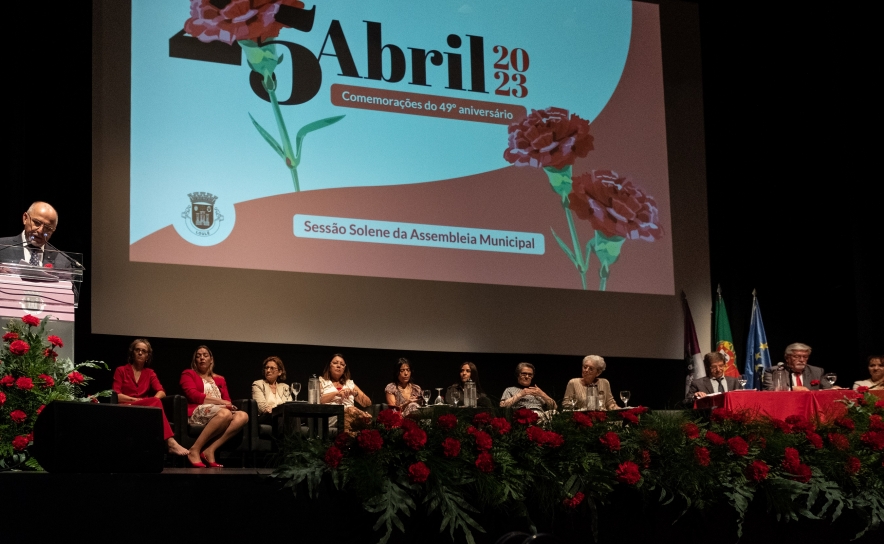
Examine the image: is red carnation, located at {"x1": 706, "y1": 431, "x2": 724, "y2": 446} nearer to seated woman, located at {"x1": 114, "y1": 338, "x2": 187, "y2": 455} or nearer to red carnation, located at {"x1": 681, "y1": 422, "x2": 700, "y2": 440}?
red carnation, located at {"x1": 681, "y1": 422, "x2": 700, "y2": 440}

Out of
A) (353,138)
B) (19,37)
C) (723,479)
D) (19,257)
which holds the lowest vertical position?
(723,479)

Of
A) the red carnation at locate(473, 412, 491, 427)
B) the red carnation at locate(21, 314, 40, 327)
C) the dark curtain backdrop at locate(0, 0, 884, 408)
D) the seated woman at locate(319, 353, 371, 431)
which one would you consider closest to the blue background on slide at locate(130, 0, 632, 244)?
the seated woman at locate(319, 353, 371, 431)

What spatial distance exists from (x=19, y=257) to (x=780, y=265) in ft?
20.6

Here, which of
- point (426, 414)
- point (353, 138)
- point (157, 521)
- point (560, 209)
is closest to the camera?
point (157, 521)

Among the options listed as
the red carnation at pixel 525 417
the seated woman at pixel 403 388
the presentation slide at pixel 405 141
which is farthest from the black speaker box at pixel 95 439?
the seated woman at pixel 403 388

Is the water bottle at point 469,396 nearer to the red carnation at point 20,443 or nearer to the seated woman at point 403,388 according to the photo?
the seated woman at point 403,388

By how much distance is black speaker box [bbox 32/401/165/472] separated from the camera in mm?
2176

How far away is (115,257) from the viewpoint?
19.1 ft

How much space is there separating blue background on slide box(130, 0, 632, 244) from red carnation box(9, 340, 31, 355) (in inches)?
120

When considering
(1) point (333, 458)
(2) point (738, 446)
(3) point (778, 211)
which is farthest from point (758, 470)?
(3) point (778, 211)

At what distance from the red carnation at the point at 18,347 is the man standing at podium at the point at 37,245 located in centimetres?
37

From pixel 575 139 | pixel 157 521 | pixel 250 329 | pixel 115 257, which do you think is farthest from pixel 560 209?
pixel 157 521

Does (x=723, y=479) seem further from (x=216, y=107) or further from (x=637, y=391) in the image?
(x=637, y=391)

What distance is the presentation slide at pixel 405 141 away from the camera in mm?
5969
